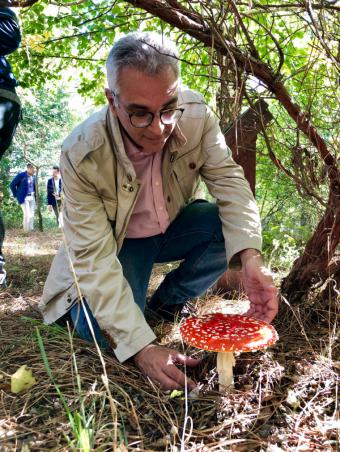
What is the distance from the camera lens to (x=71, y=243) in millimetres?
1967

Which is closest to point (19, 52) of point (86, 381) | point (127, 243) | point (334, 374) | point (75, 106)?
point (127, 243)

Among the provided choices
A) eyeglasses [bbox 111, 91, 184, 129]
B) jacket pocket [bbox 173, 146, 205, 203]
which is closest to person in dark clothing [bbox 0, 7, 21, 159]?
eyeglasses [bbox 111, 91, 184, 129]

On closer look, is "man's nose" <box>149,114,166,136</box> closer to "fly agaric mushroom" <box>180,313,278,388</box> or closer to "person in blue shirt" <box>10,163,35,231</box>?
"fly agaric mushroom" <box>180,313,278,388</box>

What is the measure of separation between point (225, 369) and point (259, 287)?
1.36 feet

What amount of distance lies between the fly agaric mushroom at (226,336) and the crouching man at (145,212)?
0.16 meters

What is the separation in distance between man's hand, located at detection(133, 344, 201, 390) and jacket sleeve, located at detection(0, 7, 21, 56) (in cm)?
222

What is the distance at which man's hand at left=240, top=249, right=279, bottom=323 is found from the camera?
1767 millimetres

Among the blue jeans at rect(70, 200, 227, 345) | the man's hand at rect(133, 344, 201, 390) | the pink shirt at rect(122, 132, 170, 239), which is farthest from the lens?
the blue jeans at rect(70, 200, 227, 345)

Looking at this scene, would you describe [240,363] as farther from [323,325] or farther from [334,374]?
[323,325]

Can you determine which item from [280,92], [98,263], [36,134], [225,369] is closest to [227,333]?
[225,369]

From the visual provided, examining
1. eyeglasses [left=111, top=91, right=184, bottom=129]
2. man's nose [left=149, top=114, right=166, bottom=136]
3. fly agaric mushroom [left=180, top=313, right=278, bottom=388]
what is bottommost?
fly agaric mushroom [left=180, top=313, right=278, bottom=388]

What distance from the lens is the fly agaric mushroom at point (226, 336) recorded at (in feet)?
4.64

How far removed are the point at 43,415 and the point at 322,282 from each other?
4.94 feet

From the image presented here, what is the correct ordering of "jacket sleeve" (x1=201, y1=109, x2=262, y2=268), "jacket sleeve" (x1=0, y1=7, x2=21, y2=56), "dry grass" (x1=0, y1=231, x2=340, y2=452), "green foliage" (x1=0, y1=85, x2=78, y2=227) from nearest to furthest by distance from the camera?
"dry grass" (x1=0, y1=231, x2=340, y2=452)
"jacket sleeve" (x1=201, y1=109, x2=262, y2=268)
"jacket sleeve" (x1=0, y1=7, x2=21, y2=56)
"green foliage" (x1=0, y1=85, x2=78, y2=227)
